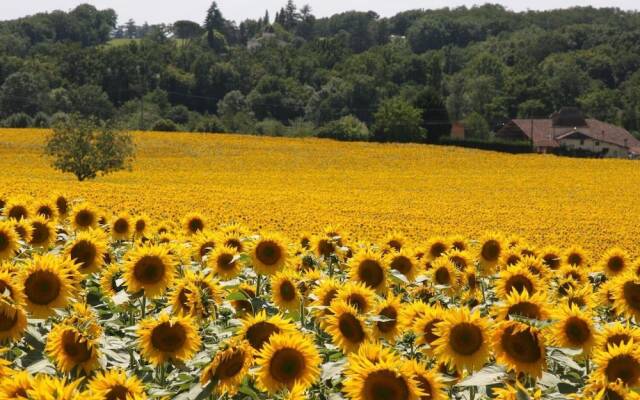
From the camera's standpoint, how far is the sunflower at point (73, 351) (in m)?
3.28

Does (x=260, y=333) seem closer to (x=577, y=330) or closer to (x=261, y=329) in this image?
(x=261, y=329)

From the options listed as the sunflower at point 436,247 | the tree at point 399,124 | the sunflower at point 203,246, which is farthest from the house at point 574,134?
the sunflower at point 203,246

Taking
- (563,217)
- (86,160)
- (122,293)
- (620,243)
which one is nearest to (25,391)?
(122,293)

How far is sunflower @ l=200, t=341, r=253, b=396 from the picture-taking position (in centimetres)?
304

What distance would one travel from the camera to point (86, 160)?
3581cm

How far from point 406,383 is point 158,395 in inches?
32.8

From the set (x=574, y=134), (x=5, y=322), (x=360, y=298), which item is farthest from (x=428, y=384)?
(x=574, y=134)

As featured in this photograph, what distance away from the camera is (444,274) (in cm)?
610

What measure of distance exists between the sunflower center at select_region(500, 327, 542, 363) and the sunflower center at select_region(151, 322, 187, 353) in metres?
1.21

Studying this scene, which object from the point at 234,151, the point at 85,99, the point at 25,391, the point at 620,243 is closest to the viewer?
the point at 25,391

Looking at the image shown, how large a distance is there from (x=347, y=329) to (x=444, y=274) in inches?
95.0

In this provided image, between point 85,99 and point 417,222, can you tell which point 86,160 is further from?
point 85,99

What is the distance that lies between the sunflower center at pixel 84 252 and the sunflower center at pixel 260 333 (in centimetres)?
209

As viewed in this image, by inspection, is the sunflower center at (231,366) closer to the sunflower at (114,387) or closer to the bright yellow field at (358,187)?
the sunflower at (114,387)
